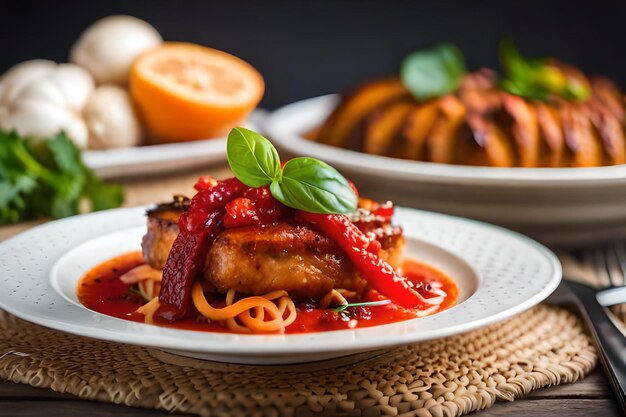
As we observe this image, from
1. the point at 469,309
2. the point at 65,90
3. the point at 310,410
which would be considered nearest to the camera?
the point at 310,410

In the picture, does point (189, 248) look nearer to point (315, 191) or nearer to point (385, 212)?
point (315, 191)

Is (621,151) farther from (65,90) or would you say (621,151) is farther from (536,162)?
(65,90)

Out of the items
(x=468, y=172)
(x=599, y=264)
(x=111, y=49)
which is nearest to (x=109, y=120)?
(x=111, y=49)

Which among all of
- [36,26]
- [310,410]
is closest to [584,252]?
[310,410]

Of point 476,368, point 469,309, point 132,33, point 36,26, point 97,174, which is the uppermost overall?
point 469,309

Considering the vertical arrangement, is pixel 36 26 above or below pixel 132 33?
below

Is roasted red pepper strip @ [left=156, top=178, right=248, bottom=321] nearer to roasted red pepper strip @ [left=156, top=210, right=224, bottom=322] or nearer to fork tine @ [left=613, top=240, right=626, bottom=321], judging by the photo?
roasted red pepper strip @ [left=156, top=210, right=224, bottom=322]

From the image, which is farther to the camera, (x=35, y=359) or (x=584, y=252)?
(x=584, y=252)

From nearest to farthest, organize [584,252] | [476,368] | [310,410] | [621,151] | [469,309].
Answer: [310,410], [469,309], [476,368], [584,252], [621,151]
